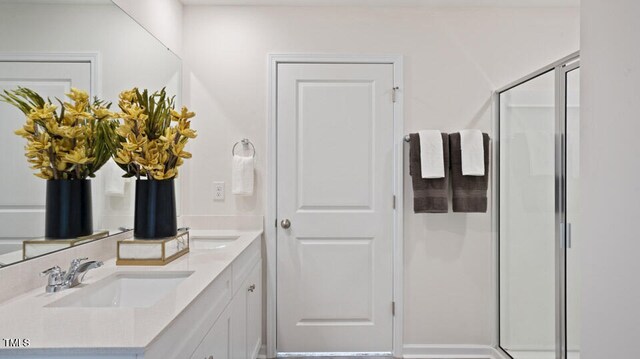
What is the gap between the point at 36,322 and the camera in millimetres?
901

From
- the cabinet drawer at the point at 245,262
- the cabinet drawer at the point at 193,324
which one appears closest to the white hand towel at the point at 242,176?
the cabinet drawer at the point at 245,262

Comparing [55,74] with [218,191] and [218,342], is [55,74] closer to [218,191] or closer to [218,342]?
[218,342]

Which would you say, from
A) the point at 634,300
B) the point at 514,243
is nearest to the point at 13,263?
the point at 634,300

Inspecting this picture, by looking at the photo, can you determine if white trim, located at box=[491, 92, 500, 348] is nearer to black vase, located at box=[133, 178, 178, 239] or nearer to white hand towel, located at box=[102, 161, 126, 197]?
black vase, located at box=[133, 178, 178, 239]

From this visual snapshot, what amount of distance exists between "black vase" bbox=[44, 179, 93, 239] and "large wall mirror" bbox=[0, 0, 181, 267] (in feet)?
0.09

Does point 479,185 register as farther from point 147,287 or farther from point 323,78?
point 147,287

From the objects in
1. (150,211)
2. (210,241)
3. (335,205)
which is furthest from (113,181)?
(335,205)

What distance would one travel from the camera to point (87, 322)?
2.92 ft

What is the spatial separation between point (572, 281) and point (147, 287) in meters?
1.93

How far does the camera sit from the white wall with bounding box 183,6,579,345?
2.46 meters

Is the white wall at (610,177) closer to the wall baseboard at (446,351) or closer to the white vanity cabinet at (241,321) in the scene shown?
the white vanity cabinet at (241,321)

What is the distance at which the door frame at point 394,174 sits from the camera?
2.43 m

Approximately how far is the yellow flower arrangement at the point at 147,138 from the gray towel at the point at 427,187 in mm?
1417

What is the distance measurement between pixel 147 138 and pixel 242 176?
0.90m
